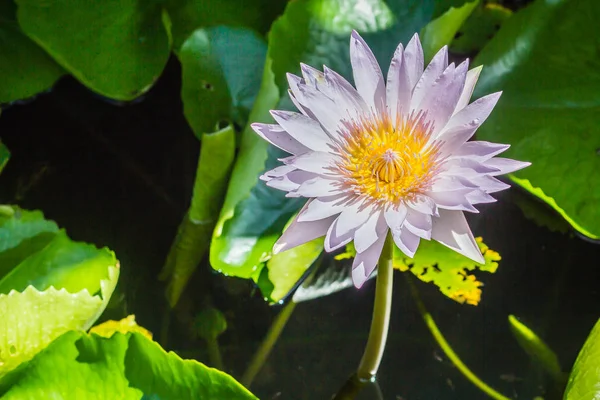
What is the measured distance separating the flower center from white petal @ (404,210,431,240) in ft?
0.09

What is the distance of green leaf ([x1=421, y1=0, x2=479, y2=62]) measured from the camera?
1.04m

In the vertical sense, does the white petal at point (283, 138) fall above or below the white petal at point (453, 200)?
below

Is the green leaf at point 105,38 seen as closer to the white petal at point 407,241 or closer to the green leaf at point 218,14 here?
the green leaf at point 218,14

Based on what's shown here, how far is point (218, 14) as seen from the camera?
1.27 m

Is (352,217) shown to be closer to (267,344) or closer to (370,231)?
(370,231)

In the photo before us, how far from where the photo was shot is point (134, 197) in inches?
51.7

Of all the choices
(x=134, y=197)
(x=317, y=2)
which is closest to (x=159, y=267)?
(x=134, y=197)

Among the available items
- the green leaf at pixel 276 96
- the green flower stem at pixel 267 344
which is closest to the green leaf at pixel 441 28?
the green leaf at pixel 276 96

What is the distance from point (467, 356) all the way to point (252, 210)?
460 mm

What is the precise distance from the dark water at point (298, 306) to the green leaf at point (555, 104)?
15cm

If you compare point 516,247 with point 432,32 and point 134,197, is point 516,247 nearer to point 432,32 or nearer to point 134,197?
point 432,32

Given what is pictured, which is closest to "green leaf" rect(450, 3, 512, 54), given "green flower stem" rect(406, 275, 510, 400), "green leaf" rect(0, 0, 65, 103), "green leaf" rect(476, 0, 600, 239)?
"green leaf" rect(476, 0, 600, 239)

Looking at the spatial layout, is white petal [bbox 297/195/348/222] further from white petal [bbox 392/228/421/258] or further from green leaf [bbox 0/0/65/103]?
green leaf [bbox 0/0/65/103]

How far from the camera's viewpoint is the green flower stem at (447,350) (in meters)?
1.00
